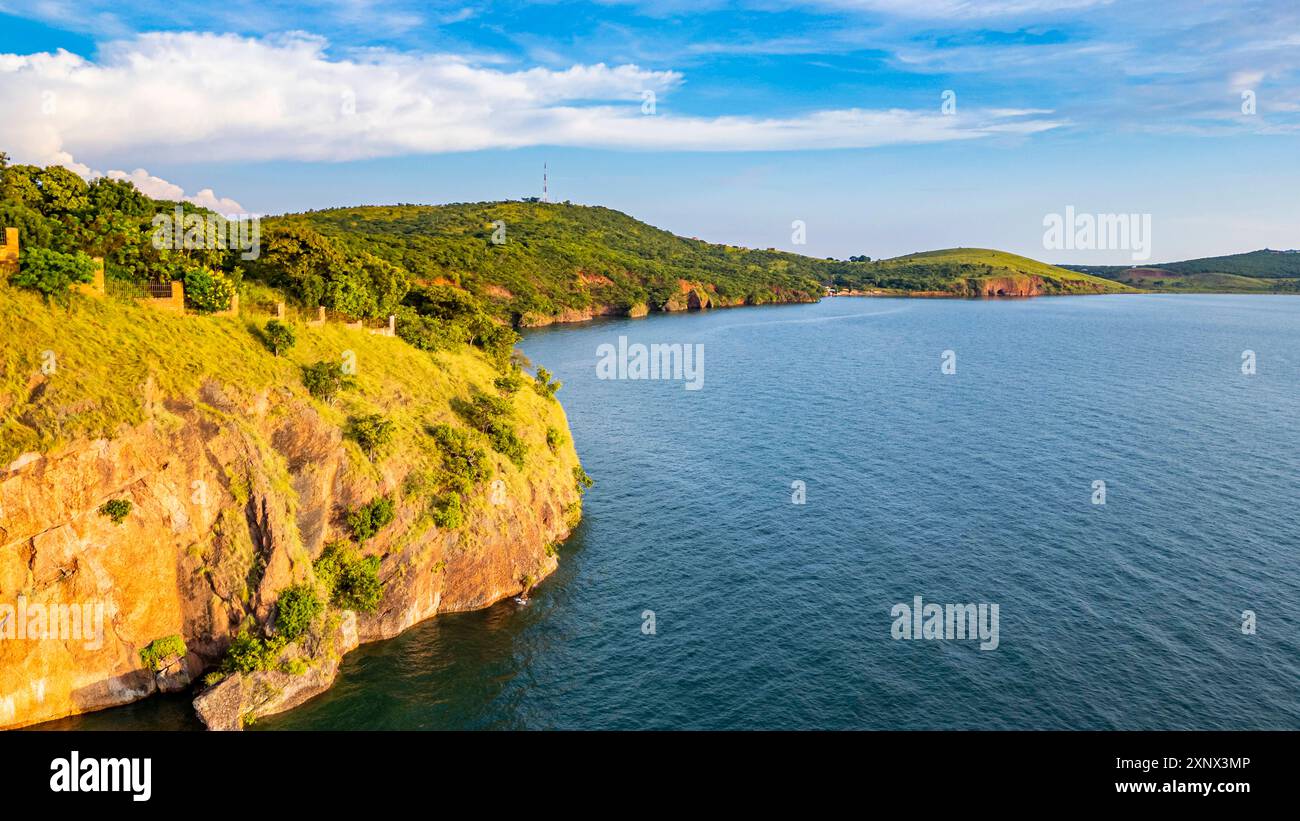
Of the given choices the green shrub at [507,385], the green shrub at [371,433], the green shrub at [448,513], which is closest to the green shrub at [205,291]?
the green shrub at [371,433]

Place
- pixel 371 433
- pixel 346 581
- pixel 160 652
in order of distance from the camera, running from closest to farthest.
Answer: pixel 160 652
pixel 346 581
pixel 371 433

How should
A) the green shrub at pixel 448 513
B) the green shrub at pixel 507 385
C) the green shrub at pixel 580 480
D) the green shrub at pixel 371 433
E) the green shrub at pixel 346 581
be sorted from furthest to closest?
the green shrub at pixel 580 480 < the green shrub at pixel 507 385 < the green shrub at pixel 448 513 < the green shrub at pixel 371 433 < the green shrub at pixel 346 581

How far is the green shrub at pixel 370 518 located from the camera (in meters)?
53.0

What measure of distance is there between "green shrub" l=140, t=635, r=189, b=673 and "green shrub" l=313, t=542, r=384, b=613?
9023 millimetres

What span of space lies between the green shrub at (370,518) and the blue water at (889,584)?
8.27 metres

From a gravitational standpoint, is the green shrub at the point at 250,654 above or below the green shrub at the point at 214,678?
above

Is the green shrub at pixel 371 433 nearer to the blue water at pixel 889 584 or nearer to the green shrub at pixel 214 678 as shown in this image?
the blue water at pixel 889 584

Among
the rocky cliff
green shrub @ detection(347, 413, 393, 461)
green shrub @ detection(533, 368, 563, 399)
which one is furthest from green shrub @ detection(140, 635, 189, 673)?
Answer: green shrub @ detection(533, 368, 563, 399)

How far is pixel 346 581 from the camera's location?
5175 centimetres

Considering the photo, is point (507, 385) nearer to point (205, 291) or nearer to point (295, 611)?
point (205, 291)

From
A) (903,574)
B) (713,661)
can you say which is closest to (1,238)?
(713,661)

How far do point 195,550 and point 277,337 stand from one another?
17977 millimetres

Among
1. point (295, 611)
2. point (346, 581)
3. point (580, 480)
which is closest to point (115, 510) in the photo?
point (295, 611)

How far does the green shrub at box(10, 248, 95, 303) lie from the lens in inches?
1908
